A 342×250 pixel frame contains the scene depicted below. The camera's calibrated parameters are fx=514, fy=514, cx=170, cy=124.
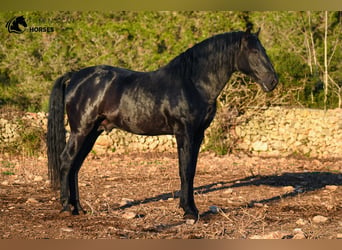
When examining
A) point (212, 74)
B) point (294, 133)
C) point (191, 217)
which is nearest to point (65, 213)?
point (191, 217)

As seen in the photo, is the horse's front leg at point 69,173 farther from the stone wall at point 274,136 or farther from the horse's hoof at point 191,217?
the stone wall at point 274,136

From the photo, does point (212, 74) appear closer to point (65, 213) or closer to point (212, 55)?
point (212, 55)

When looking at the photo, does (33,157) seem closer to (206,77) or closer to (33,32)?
(33,32)

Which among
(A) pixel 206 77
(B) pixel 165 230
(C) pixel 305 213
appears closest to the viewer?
(B) pixel 165 230

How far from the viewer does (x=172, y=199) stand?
7602mm

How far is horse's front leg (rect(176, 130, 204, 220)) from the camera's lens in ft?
20.9

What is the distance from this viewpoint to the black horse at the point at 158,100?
20.9ft

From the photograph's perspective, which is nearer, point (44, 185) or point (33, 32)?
point (44, 185)

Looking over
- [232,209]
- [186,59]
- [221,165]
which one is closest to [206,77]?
[186,59]

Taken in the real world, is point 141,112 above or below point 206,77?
below

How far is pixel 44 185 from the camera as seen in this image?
877cm

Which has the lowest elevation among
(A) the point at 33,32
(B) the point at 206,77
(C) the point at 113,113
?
(C) the point at 113,113

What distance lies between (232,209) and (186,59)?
216 cm

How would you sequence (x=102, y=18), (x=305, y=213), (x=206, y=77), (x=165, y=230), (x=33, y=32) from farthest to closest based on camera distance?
(x=102, y=18) → (x=33, y=32) → (x=305, y=213) → (x=206, y=77) → (x=165, y=230)
